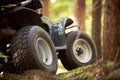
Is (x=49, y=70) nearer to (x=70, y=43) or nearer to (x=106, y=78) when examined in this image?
(x=70, y=43)

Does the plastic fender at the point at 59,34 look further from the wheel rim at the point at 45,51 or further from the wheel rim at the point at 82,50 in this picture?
the wheel rim at the point at 45,51

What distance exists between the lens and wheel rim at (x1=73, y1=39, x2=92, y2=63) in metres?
10.7

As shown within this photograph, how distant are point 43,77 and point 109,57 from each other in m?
1.54

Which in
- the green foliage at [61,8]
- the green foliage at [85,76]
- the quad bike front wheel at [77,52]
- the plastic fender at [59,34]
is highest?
the green foliage at [61,8]

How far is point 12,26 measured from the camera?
938 cm

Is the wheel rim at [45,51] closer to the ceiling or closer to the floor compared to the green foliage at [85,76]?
closer to the ceiling

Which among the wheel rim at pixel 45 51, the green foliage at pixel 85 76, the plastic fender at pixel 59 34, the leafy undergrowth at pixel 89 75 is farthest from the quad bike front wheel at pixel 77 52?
the green foliage at pixel 85 76

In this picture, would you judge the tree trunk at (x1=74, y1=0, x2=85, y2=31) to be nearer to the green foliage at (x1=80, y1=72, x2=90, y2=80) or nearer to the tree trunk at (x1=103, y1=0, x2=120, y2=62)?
the green foliage at (x1=80, y1=72, x2=90, y2=80)

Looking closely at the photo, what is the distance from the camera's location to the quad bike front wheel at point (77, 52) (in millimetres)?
10516

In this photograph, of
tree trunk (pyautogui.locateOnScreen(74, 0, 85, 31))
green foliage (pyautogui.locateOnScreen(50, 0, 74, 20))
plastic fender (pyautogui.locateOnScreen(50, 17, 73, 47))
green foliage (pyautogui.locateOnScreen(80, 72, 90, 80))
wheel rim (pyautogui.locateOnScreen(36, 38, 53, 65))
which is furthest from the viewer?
green foliage (pyautogui.locateOnScreen(50, 0, 74, 20))

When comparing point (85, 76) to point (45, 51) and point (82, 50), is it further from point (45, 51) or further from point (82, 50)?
point (82, 50)

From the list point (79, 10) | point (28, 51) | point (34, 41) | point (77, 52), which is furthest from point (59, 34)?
point (79, 10)

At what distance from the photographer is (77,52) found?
10805mm

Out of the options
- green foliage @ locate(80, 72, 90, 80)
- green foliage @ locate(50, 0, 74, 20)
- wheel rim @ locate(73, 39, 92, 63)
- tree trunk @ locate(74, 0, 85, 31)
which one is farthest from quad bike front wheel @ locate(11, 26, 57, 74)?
green foliage @ locate(50, 0, 74, 20)
